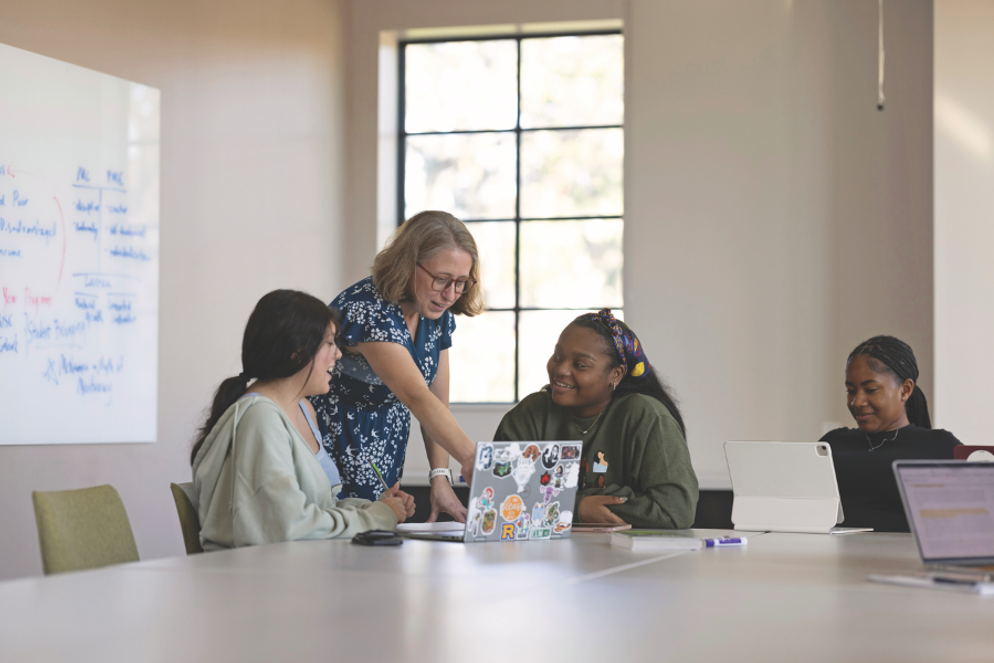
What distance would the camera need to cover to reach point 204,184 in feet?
14.0

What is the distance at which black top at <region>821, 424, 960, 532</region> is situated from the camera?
8.75 ft

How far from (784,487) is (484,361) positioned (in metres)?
3.11

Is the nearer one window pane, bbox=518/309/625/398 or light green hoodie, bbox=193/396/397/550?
light green hoodie, bbox=193/396/397/550

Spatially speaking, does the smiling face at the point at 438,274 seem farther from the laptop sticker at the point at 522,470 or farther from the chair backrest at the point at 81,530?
the chair backrest at the point at 81,530

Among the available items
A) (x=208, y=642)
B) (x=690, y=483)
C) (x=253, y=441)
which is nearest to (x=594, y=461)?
(x=690, y=483)

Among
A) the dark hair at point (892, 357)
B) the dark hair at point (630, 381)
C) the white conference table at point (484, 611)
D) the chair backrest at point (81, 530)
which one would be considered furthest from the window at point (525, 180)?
the white conference table at point (484, 611)

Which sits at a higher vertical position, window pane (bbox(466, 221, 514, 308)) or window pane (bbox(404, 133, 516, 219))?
window pane (bbox(404, 133, 516, 219))

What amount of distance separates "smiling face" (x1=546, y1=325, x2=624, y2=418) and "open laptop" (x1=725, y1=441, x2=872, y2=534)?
0.36 metres

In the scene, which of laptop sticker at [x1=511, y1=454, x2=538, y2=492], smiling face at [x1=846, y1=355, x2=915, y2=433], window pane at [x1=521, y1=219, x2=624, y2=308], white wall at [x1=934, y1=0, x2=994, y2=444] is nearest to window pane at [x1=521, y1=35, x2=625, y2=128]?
window pane at [x1=521, y1=219, x2=624, y2=308]

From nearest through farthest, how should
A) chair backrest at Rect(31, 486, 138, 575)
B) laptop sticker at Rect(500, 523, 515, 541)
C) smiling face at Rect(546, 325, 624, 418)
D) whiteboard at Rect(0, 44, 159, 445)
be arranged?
1. chair backrest at Rect(31, 486, 138, 575)
2. laptop sticker at Rect(500, 523, 515, 541)
3. smiling face at Rect(546, 325, 624, 418)
4. whiteboard at Rect(0, 44, 159, 445)

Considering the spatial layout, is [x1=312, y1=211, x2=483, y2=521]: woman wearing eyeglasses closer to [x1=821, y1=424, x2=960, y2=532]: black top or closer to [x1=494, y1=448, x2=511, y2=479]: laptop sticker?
[x1=494, y1=448, x2=511, y2=479]: laptop sticker

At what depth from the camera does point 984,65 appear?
14.1 ft

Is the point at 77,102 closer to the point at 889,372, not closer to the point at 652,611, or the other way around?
the point at 889,372

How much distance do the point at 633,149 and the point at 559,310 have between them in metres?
0.95
